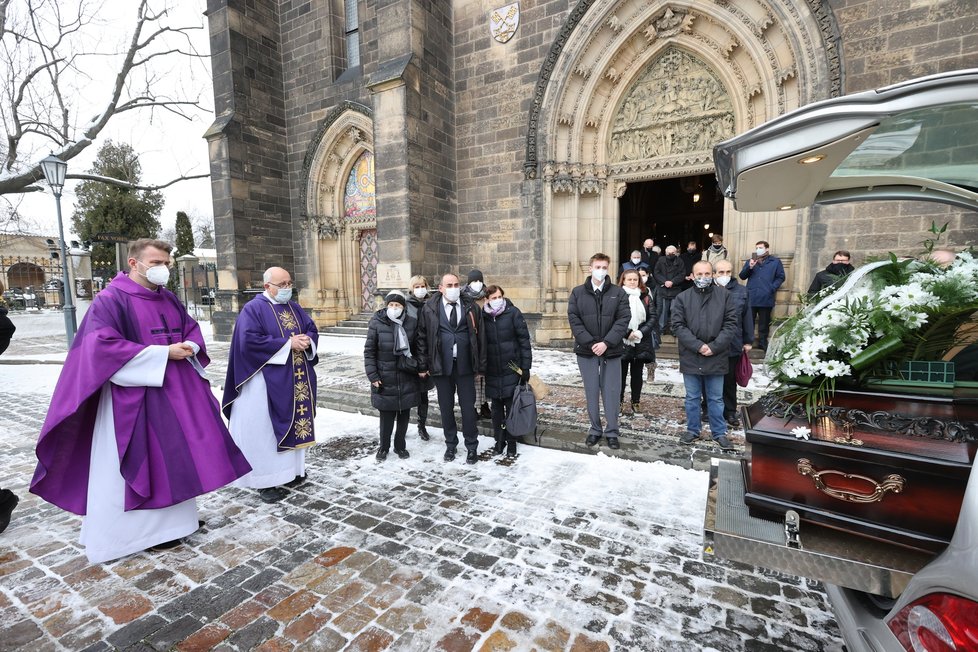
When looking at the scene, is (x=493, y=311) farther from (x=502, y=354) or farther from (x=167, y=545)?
(x=167, y=545)

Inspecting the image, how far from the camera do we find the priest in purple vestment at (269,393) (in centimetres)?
386

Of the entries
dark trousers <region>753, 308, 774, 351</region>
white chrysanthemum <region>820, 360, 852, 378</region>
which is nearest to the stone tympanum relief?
dark trousers <region>753, 308, 774, 351</region>

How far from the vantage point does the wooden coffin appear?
4.87 ft

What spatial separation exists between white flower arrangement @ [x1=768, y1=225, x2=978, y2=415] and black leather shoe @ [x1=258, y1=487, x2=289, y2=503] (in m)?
3.86

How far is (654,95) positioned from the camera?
9.49 metres

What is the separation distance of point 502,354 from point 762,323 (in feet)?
18.8

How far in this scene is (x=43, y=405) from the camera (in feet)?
22.8

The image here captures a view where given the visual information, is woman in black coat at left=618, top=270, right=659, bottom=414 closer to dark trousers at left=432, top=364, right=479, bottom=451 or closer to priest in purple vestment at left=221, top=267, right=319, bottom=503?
dark trousers at left=432, top=364, right=479, bottom=451

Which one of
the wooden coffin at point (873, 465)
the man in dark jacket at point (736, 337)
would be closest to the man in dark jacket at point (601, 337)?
the man in dark jacket at point (736, 337)

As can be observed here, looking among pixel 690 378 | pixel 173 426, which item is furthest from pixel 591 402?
pixel 173 426

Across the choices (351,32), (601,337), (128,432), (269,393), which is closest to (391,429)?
(269,393)

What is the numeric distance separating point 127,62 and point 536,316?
57.2ft

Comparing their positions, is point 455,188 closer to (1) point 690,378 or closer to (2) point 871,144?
(1) point 690,378

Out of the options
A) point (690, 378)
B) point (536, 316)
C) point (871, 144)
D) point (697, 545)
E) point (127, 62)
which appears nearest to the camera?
point (871, 144)
